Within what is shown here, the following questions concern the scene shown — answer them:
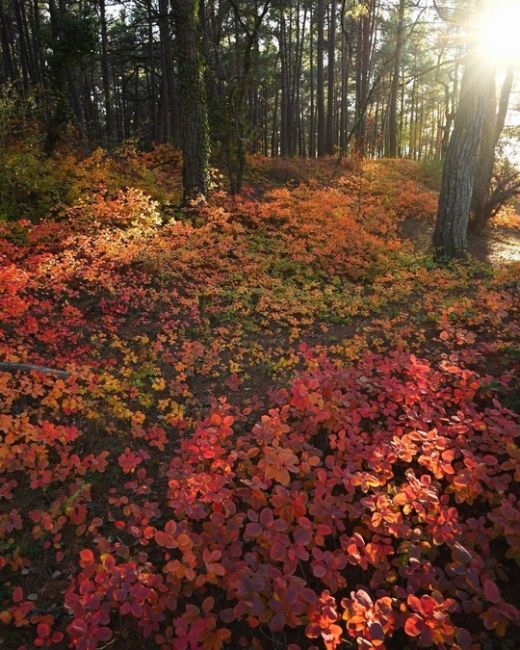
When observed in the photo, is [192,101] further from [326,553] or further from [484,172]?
[326,553]

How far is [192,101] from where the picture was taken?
11.3 m

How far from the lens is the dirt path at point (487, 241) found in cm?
1098

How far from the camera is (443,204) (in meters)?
10.1

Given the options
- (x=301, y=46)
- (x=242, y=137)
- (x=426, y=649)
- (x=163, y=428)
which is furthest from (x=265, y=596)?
(x=301, y=46)

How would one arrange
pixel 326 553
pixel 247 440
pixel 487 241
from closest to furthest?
pixel 326 553 → pixel 247 440 → pixel 487 241

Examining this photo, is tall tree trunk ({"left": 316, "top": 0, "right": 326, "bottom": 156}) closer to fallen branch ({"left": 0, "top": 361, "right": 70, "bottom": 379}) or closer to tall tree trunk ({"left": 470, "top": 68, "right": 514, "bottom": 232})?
tall tree trunk ({"left": 470, "top": 68, "right": 514, "bottom": 232})

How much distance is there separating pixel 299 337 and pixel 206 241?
4263 millimetres

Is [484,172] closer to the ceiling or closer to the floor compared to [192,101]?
closer to the floor

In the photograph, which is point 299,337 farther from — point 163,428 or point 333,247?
point 333,247

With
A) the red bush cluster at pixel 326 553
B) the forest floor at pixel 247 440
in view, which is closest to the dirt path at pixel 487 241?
the forest floor at pixel 247 440

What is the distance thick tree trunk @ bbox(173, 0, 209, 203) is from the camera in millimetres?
10859

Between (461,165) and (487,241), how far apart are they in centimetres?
361

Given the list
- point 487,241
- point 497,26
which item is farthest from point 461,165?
point 487,241

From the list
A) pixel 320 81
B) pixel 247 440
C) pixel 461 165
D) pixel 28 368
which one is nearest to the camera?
pixel 247 440
